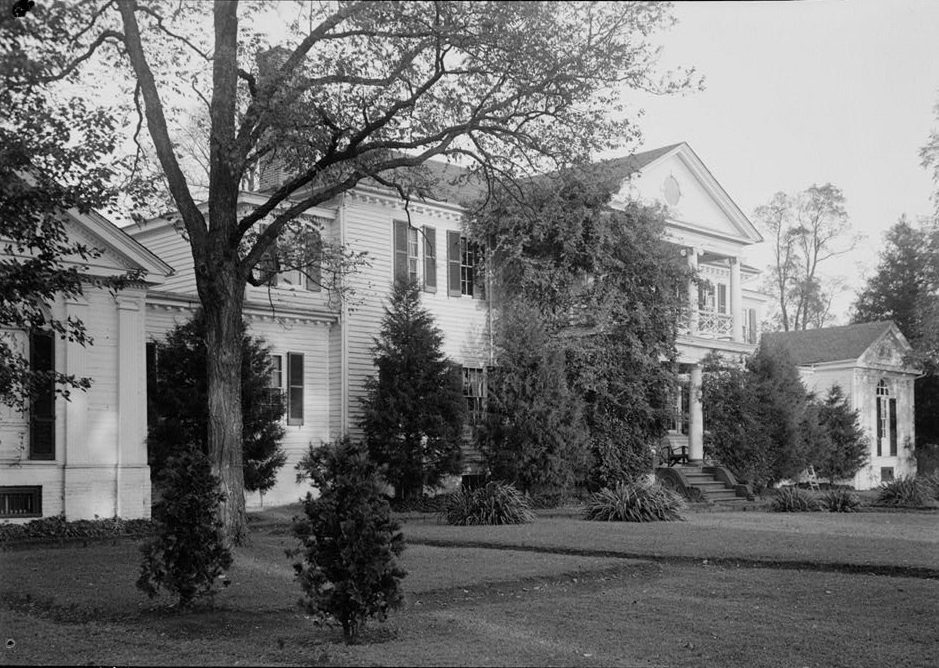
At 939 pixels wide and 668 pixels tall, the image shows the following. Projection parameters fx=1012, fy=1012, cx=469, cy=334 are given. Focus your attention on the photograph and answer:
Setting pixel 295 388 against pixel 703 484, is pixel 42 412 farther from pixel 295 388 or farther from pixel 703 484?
pixel 703 484

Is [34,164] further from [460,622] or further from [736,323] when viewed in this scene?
[736,323]

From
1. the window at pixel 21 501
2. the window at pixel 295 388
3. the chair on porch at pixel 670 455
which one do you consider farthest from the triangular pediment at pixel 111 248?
the chair on porch at pixel 670 455

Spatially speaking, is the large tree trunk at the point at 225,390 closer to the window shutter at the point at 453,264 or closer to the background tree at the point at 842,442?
the window shutter at the point at 453,264

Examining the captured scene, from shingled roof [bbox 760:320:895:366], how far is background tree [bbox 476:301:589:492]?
15.5 metres

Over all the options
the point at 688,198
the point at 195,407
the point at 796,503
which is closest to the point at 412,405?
the point at 195,407

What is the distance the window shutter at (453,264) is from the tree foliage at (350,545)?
17271 mm

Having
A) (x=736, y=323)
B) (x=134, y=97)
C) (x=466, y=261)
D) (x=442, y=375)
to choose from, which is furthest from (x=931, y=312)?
(x=134, y=97)

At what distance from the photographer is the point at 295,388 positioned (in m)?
21.9

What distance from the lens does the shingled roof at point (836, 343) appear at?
1443 inches

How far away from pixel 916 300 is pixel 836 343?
545 cm

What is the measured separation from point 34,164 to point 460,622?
589 cm

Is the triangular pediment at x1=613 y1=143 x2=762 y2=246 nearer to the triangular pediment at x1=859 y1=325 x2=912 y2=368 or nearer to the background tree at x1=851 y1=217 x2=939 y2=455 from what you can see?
the background tree at x1=851 y1=217 x2=939 y2=455

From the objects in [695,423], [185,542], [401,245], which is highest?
[401,245]

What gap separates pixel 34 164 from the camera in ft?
31.7
